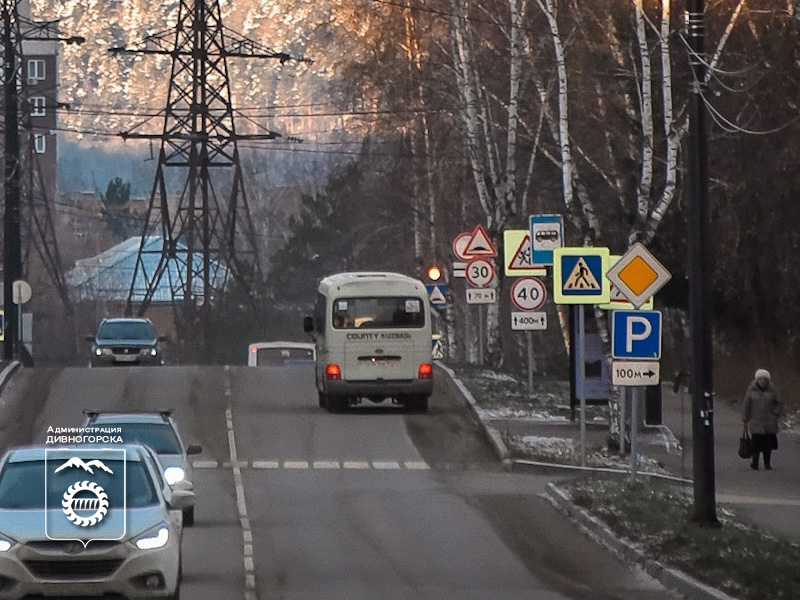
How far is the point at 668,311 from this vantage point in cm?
5497

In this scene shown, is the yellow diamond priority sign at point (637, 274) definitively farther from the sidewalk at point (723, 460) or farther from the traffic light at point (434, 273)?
the traffic light at point (434, 273)

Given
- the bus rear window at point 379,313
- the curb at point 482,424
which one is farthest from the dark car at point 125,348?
the bus rear window at point 379,313

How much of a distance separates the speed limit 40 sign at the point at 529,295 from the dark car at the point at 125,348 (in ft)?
59.7

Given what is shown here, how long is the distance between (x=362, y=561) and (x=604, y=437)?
45.3ft

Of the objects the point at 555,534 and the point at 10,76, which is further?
the point at 10,76

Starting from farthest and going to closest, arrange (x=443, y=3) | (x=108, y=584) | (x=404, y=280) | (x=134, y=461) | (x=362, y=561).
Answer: (x=443, y=3) → (x=404, y=280) → (x=362, y=561) → (x=134, y=461) → (x=108, y=584)

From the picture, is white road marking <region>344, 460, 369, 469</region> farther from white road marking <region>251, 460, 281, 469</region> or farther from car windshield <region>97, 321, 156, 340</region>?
car windshield <region>97, 321, 156, 340</region>

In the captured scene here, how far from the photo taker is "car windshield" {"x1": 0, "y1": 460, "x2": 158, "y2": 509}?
13664mm

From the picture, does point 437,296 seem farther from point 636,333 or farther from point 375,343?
point 636,333

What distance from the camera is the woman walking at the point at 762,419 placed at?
91.0 feet

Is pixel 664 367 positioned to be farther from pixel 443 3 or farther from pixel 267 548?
pixel 267 548

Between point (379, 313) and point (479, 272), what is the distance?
4062 millimetres

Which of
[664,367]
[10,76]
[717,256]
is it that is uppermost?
[10,76]

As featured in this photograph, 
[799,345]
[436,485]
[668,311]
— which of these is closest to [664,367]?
[668,311]
